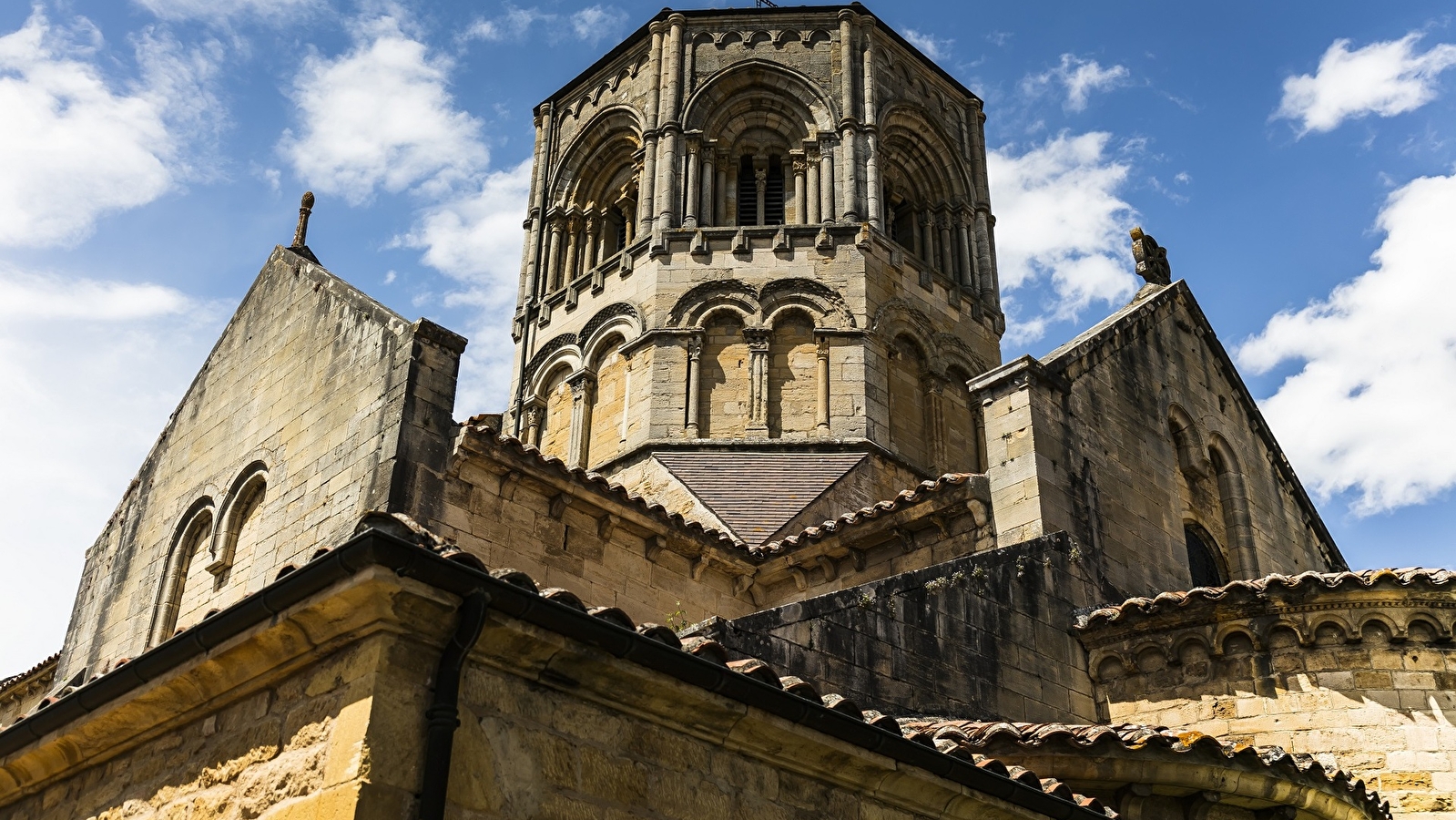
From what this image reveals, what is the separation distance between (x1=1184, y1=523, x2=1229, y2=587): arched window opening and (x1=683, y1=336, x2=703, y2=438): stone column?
17.8 ft

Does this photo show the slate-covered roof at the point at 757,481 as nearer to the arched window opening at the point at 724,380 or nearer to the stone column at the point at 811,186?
the arched window opening at the point at 724,380

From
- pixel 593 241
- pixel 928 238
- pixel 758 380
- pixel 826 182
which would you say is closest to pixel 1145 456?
pixel 758 380

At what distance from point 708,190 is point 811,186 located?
1.33m

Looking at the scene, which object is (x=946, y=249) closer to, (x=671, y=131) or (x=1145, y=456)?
(x=671, y=131)

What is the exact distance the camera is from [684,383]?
1580cm

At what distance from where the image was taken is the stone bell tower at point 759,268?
50.8 ft

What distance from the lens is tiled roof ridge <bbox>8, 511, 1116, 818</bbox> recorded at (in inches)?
182

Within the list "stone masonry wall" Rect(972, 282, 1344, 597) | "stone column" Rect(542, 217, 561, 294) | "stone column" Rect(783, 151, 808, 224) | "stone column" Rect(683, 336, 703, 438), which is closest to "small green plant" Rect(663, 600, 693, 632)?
"stone masonry wall" Rect(972, 282, 1344, 597)

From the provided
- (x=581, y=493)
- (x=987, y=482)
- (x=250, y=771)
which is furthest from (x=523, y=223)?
(x=250, y=771)

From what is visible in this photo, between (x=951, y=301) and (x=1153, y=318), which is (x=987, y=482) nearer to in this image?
(x=1153, y=318)

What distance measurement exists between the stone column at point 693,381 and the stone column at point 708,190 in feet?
6.57

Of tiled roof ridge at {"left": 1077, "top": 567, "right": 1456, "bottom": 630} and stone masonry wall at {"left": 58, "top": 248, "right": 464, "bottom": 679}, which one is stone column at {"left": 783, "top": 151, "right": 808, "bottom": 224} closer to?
stone masonry wall at {"left": 58, "top": 248, "right": 464, "bottom": 679}

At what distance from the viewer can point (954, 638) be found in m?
9.27

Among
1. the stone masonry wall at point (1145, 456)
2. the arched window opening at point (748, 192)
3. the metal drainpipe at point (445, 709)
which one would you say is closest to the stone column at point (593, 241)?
the arched window opening at point (748, 192)
